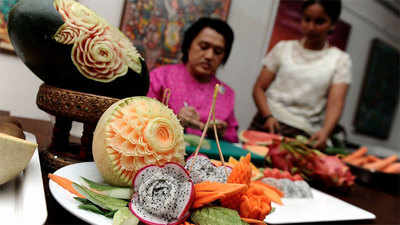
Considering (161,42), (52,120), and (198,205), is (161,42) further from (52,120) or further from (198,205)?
(198,205)

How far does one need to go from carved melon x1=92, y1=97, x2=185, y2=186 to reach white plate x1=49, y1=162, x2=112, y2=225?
27 mm

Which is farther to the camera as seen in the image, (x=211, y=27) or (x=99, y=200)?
(x=211, y=27)

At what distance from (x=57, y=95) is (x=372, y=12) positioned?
3.39 metres

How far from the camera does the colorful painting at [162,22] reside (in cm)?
152

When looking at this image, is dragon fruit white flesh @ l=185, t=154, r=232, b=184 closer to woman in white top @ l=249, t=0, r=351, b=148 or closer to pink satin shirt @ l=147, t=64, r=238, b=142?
pink satin shirt @ l=147, t=64, r=238, b=142

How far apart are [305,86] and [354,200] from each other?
0.80m

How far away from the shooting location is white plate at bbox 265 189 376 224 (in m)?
0.42

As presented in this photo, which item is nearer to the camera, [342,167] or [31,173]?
[31,173]

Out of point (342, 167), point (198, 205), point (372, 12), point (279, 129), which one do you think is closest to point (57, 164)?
Answer: point (198, 205)

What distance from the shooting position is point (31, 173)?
0.32m

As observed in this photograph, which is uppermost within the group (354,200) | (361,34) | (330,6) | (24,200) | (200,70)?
(361,34)

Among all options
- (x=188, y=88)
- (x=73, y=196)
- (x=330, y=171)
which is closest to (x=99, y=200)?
(x=73, y=196)

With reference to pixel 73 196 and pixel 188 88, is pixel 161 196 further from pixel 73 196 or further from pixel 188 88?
pixel 188 88

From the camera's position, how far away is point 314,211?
20.0 inches
